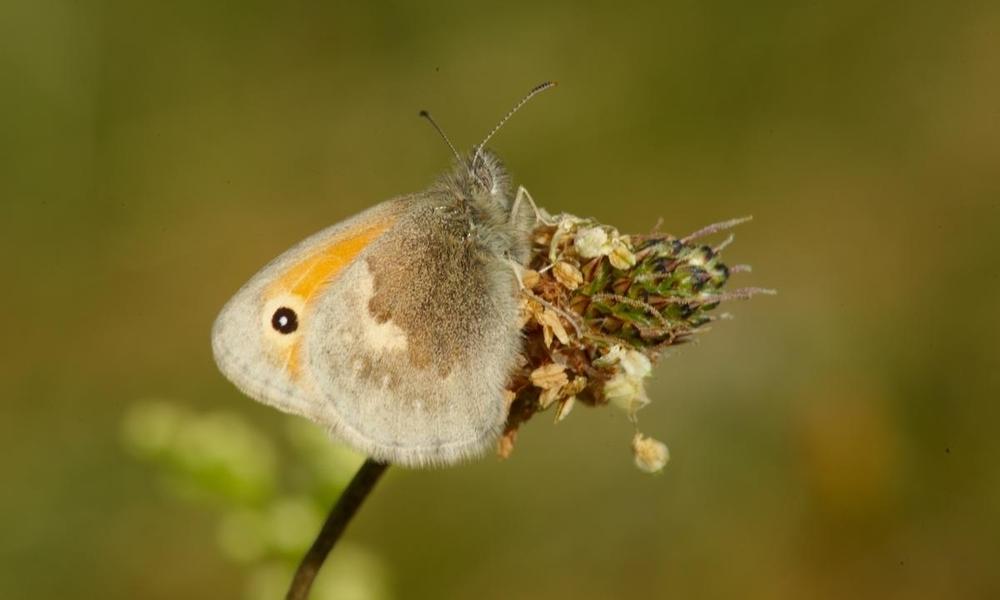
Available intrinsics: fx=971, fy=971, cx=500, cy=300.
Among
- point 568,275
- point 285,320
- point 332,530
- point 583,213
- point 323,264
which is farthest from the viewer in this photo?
point 583,213

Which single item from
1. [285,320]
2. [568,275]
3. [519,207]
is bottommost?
[285,320]

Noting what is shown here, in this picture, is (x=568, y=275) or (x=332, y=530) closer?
(x=332, y=530)

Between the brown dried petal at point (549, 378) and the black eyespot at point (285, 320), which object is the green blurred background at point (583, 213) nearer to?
the black eyespot at point (285, 320)

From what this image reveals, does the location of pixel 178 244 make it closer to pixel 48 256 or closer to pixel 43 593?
pixel 48 256

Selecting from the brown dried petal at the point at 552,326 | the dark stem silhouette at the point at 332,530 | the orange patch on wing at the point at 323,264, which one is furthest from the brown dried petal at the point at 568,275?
the dark stem silhouette at the point at 332,530

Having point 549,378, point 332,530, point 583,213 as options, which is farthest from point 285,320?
point 583,213

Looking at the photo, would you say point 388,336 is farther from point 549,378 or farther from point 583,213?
point 583,213

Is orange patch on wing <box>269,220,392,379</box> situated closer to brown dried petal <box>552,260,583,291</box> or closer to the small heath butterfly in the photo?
the small heath butterfly

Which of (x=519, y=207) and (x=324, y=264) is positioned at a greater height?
(x=519, y=207)
